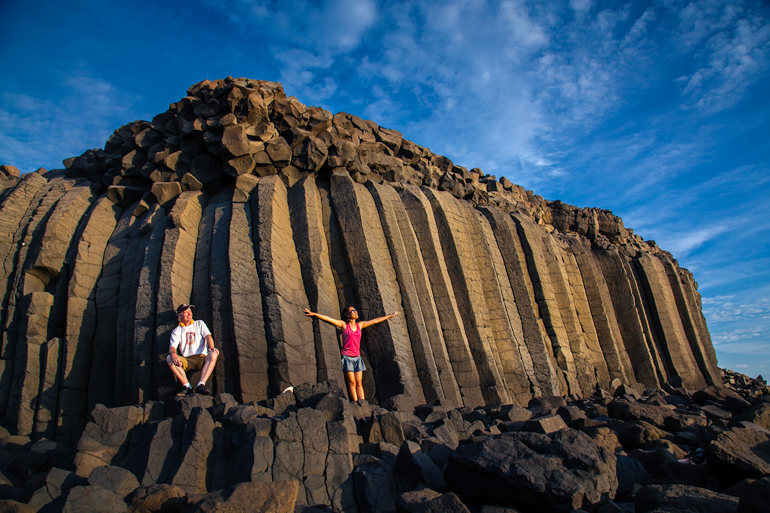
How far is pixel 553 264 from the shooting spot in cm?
1487

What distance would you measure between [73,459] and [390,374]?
5.38 m

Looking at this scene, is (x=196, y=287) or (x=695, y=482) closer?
(x=695, y=482)

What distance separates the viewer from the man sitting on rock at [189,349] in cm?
792

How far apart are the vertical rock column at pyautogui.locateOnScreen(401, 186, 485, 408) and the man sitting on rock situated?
15.8 feet

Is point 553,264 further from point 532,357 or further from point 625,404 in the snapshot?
point 625,404

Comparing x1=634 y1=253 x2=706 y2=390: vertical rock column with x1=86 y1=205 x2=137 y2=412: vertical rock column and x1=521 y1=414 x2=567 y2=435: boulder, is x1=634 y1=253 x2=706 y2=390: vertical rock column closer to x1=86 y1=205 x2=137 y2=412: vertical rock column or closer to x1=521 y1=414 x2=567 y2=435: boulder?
x1=521 y1=414 x2=567 y2=435: boulder

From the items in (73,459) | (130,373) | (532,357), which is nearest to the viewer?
(73,459)

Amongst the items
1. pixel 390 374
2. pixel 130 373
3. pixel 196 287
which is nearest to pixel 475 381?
pixel 390 374

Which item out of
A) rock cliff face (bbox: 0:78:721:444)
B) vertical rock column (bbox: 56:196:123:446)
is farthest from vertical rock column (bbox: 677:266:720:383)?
vertical rock column (bbox: 56:196:123:446)

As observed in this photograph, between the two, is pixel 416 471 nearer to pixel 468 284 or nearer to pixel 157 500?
pixel 157 500

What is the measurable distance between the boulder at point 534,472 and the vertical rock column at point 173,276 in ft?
19.7

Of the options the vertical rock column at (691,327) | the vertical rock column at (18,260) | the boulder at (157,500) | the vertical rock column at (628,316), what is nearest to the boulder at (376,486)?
the boulder at (157,500)

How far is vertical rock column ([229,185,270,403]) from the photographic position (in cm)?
823

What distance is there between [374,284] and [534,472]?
249 inches
